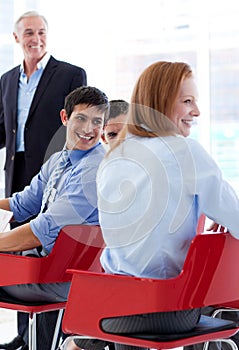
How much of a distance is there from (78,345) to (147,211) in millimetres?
570

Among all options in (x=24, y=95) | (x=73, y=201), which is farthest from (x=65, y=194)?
(x=24, y=95)

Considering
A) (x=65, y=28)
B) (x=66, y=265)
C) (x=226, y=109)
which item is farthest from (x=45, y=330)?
(x=65, y=28)

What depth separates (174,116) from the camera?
212 centimetres

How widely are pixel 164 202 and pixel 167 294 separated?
0.80ft

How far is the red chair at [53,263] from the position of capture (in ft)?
8.64

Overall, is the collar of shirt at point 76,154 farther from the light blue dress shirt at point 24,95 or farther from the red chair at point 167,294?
the light blue dress shirt at point 24,95

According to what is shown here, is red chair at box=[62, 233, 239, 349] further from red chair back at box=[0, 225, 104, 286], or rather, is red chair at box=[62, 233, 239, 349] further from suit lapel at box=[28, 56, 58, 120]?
suit lapel at box=[28, 56, 58, 120]

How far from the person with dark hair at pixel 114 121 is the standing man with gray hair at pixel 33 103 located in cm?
84

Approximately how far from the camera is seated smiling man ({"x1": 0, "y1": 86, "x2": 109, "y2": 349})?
276cm

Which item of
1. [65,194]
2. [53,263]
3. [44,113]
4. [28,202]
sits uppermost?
[44,113]

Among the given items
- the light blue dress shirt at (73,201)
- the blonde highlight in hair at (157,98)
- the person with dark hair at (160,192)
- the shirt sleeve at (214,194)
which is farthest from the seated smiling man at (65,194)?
the shirt sleeve at (214,194)

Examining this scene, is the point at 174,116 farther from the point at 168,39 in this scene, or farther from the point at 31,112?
the point at 168,39

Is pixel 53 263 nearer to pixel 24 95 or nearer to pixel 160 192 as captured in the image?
pixel 160 192

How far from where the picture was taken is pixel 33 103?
154 inches
